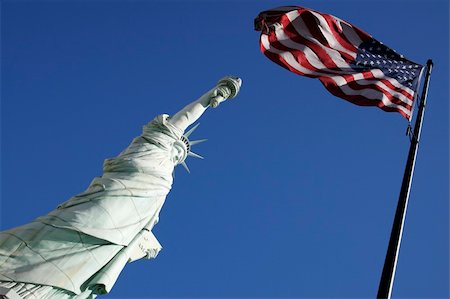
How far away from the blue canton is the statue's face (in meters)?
6.47

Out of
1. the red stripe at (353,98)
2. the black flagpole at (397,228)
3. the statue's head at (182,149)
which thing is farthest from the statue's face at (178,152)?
the black flagpole at (397,228)

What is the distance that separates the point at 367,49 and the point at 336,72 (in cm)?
121

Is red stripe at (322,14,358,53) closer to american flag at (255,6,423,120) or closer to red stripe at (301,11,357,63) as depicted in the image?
american flag at (255,6,423,120)

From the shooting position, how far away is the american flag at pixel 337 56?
54.9 feet

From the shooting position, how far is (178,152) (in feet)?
67.9

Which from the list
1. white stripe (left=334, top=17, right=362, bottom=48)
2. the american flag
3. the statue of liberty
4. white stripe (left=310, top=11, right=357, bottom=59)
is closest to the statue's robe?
the statue of liberty

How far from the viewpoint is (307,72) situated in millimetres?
17656

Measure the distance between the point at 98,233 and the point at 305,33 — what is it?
8.44 metres

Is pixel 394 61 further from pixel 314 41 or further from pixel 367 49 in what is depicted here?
pixel 314 41

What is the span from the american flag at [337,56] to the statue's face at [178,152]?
182 inches

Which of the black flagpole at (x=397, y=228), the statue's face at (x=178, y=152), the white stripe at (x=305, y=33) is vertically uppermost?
the white stripe at (x=305, y=33)

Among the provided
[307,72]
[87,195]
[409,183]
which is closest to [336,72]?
[307,72]

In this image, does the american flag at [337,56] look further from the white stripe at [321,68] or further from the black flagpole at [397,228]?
the black flagpole at [397,228]

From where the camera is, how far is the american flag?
16734mm
